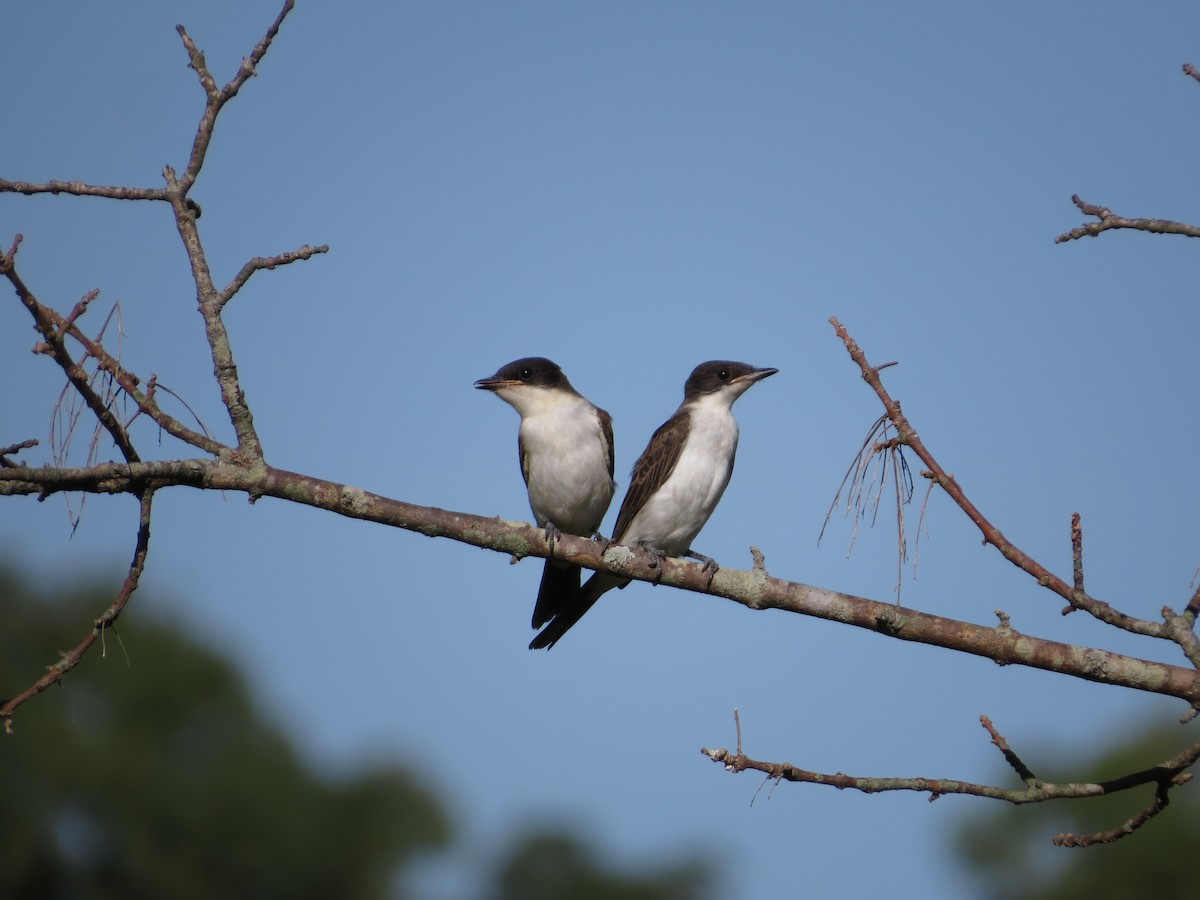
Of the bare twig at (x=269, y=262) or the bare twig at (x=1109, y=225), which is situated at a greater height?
the bare twig at (x=269, y=262)

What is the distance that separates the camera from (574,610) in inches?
338

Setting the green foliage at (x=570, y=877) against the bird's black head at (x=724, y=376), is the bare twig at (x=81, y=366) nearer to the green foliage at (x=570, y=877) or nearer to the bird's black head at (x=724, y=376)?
the bird's black head at (x=724, y=376)

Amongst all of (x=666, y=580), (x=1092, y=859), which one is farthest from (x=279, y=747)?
(x=666, y=580)

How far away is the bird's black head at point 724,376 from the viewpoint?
9153mm

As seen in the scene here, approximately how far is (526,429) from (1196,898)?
38991mm

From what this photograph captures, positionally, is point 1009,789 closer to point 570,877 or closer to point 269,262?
point 269,262

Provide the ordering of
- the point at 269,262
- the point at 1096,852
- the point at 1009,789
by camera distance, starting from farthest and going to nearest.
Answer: the point at 1096,852, the point at 269,262, the point at 1009,789

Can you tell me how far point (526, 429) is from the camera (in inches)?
359

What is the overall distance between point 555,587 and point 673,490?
45.5 inches

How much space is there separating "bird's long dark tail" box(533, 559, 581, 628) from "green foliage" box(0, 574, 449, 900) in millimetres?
36487

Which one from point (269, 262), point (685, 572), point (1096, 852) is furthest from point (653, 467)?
point (1096, 852)

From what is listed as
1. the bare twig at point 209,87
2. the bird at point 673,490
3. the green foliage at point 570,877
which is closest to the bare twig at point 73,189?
the bare twig at point 209,87

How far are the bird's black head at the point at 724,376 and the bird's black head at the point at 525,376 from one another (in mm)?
969

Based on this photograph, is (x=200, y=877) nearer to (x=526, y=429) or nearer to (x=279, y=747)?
(x=279, y=747)
